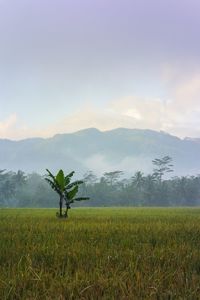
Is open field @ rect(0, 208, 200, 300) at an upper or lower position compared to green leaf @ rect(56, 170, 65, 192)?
lower

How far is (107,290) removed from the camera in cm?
257

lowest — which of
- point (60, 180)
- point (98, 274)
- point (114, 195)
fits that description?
point (98, 274)

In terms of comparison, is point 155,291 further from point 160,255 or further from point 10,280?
point 160,255

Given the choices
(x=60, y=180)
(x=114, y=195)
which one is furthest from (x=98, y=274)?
(x=114, y=195)

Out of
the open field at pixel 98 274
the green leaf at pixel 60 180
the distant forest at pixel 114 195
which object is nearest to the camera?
the open field at pixel 98 274

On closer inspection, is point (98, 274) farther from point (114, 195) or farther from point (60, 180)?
point (114, 195)

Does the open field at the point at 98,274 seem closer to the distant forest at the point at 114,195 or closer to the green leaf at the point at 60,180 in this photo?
the green leaf at the point at 60,180

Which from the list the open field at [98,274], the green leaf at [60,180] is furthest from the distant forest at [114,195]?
the open field at [98,274]

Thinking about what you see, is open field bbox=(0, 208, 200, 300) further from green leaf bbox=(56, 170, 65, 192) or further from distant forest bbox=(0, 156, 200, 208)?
distant forest bbox=(0, 156, 200, 208)

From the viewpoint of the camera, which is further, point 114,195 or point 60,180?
point 114,195

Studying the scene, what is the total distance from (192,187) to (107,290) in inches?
3335

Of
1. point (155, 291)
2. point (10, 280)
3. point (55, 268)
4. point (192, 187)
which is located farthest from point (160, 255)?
point (192, 187)

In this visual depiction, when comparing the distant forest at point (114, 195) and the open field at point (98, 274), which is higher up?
the distant forest at point (114, 195)

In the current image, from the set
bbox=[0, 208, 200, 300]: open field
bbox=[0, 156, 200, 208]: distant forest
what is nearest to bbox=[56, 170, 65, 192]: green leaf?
bbox=[0, 208, 200, 300]: open field
